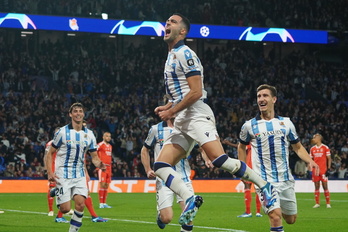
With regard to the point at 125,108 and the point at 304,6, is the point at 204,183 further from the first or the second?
the point at 304,6

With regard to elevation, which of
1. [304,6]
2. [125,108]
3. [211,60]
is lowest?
[125,108]

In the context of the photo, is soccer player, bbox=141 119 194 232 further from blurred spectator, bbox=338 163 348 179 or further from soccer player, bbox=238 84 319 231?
blurred spectator, bbox=338 163 348 179

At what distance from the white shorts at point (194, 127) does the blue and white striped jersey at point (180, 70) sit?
164mm

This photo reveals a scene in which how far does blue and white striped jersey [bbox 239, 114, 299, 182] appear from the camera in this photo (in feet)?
32.0

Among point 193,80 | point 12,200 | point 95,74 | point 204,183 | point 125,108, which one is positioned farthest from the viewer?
point 95,74

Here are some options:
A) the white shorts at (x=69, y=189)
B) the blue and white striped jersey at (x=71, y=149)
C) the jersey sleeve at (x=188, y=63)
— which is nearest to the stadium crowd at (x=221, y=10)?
the blue and white striped jersey at (x=71, y=149)

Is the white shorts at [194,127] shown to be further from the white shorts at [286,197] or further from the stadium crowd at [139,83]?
the stadium crowd at [139,83]

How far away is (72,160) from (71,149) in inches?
8.4

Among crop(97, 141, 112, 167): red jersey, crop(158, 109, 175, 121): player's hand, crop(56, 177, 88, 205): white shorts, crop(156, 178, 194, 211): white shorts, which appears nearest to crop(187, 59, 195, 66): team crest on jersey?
crop(158, 109, 175, 121): player's hand

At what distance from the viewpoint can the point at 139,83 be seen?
119 feet

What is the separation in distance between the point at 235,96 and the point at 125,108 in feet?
21.8

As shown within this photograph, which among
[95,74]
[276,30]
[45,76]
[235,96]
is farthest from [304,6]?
[45,76]

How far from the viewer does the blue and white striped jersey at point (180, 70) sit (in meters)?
7.63

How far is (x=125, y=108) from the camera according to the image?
33.7 meters
